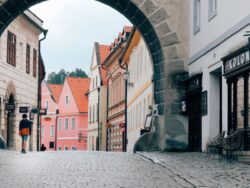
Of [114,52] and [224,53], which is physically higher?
[114,52]

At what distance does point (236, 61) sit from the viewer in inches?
751

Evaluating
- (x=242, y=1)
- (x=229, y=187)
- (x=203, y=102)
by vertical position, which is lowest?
(x=229, y=187)

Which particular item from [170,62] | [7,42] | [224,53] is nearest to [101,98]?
[7,42]

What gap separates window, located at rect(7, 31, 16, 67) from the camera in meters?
38.4

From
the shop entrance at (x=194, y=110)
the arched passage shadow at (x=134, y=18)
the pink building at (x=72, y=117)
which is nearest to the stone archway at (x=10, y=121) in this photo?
the arched passage shadow at (x=134, y=18)

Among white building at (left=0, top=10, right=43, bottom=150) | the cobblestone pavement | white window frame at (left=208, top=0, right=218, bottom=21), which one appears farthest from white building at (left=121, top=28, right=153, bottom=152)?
the cobblestone pavement

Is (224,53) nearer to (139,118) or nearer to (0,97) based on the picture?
(0,97)

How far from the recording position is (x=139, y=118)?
44.9 meters

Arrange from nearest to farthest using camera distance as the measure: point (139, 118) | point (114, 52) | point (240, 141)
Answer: point (240, 141) → point (139, 118) → point (114, 52)

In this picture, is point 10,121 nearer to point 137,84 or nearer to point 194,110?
point 137,84

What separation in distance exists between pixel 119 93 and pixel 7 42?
22.4m

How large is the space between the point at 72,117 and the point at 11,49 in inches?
2096

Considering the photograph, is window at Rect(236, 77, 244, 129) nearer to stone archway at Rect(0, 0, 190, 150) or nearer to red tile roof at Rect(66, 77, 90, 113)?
stone archway at Rect(0, 0, 190, 150)

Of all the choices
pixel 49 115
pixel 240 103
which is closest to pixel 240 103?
pixel 240 103
